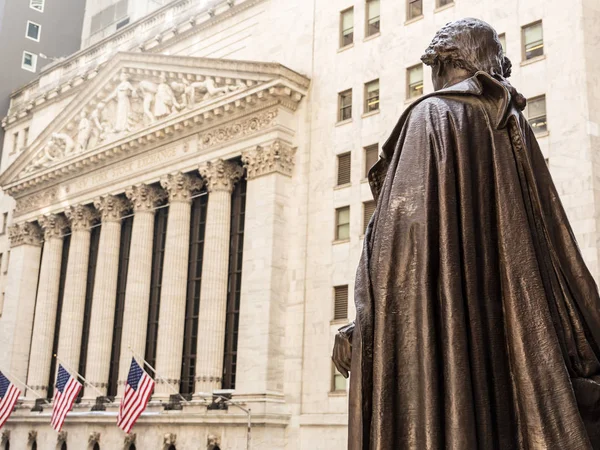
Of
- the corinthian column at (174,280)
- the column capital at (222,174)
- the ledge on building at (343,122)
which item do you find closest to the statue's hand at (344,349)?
the ledge on building at (343,122)

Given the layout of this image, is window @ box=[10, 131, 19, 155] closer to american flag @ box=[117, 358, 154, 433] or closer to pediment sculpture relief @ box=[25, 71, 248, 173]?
pediment sculpture relief @ box=[25, 71, 248, 173]

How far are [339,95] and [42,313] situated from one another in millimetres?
22751

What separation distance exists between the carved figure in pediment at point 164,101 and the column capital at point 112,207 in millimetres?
5546

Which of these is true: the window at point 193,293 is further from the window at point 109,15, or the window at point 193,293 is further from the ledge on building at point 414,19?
the window at point 109,15

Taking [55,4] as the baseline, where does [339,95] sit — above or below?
below

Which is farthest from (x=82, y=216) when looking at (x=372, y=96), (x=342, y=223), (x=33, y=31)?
(x=33, y=31)

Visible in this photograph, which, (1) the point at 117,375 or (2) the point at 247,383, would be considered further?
(1) the point at 117,375

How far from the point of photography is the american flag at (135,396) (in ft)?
104

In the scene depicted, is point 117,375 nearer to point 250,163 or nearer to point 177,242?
point 177,242

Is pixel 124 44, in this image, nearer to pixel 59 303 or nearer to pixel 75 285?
pixel 75 285

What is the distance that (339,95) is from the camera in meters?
35.5

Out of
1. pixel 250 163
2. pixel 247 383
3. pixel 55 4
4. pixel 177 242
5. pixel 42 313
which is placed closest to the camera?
pixel 247 383

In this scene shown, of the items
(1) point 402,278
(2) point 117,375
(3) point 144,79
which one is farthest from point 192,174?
(1) point 402,278

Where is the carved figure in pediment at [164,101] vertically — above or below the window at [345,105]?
above
